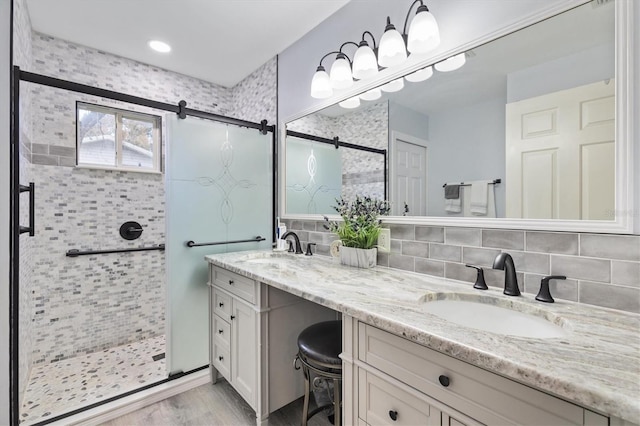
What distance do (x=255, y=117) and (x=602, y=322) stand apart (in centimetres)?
279

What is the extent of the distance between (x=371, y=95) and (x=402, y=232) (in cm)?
84

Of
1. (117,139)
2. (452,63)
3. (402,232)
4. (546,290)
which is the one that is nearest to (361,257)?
(402,232)

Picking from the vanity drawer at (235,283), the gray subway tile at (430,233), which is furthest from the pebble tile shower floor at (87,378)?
the gray subway tile at (430,233)

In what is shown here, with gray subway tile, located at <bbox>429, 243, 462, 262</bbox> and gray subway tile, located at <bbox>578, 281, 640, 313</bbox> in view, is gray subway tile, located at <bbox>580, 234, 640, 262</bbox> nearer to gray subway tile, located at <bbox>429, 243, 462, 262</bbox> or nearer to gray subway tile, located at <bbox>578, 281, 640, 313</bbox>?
gray subway tile, located at <bbox>578, 281, 640, 313</bbox>

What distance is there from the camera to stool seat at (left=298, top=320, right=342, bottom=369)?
4.38 feet

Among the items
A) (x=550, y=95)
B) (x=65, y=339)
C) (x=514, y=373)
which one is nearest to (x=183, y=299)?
(x=65, y=339)

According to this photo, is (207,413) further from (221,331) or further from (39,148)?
(39,148)

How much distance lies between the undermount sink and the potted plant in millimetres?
539

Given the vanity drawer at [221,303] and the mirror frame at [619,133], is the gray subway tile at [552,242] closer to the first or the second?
the mirror frame at [619,133]

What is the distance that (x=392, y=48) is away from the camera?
149cm

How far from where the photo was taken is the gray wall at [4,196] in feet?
4.47

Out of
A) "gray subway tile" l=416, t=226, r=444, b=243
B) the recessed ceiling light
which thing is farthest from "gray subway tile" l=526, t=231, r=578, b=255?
the recessed ceiling light

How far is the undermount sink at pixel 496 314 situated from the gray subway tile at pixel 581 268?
20 centimetres

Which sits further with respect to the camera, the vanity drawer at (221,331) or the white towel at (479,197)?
the vanity drawer at (221,331)
